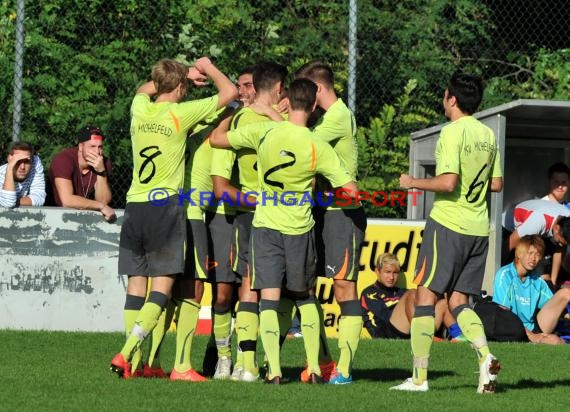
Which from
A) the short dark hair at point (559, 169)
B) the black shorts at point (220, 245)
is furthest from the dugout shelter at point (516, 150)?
the black shorts at point (220, 245)

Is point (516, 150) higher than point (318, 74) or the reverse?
the reverse

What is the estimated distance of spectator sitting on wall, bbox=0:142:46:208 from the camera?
13.0 m

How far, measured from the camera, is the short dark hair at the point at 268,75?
9297mm

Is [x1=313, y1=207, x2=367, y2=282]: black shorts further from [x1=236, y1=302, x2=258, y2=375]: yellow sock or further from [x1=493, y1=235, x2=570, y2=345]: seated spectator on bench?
[x1=493, y1=235, x2=570, y2=345]: seated spectator on bench

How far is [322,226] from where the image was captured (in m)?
9.39

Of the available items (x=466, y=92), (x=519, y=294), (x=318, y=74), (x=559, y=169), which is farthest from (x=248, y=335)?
(x=559, y=169)

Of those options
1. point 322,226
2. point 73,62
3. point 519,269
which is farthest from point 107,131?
point 322,226

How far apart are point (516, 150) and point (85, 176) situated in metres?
5.50

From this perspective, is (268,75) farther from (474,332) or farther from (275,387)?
(474,332)

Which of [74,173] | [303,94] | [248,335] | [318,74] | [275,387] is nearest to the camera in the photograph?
[275,387]

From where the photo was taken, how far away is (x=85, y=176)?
13.0 metres

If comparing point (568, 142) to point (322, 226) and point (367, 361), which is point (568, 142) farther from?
point (322, 226)

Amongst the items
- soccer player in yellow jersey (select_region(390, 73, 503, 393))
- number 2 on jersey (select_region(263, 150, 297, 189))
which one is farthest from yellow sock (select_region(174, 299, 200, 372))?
soccer player in yellow jersey (select_region(390, 73, 503, 393))

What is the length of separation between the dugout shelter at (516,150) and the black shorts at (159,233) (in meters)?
5.22
